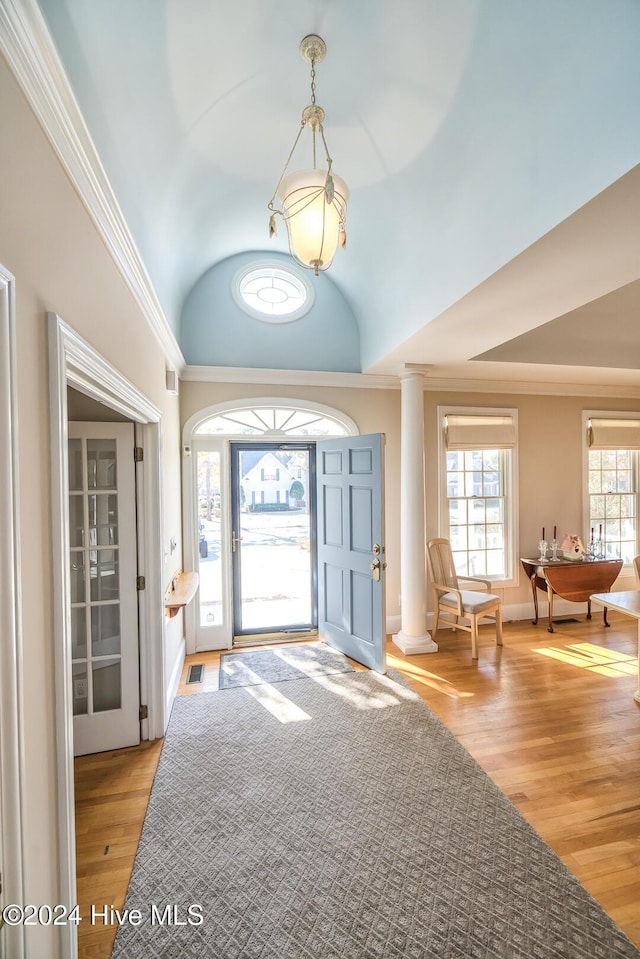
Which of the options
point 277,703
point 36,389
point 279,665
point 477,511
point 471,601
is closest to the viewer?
point 36,389

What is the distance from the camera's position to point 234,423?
4.04 m

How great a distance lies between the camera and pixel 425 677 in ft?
11.2

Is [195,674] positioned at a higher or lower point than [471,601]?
lower

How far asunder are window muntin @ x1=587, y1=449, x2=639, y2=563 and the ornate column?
252cm

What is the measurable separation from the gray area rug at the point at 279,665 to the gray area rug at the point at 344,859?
2.17ft

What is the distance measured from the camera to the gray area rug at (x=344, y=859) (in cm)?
148

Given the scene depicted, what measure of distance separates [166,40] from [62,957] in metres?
3.10

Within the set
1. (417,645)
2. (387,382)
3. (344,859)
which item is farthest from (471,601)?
(344,859)

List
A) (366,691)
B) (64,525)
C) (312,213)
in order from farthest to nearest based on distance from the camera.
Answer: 1. (366,691)
2. (312,213)
3. (64,525)

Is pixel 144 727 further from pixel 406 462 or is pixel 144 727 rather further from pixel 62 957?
pixel 406 462

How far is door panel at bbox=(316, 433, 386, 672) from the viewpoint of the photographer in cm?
342

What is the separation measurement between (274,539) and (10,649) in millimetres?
3388

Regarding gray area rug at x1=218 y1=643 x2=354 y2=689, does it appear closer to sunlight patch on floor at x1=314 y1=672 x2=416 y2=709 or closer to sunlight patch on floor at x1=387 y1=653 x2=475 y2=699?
sunlight patch on floor at x1=314 y1=672 x2=416 y2=709

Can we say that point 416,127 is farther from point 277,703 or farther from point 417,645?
point 417,645
